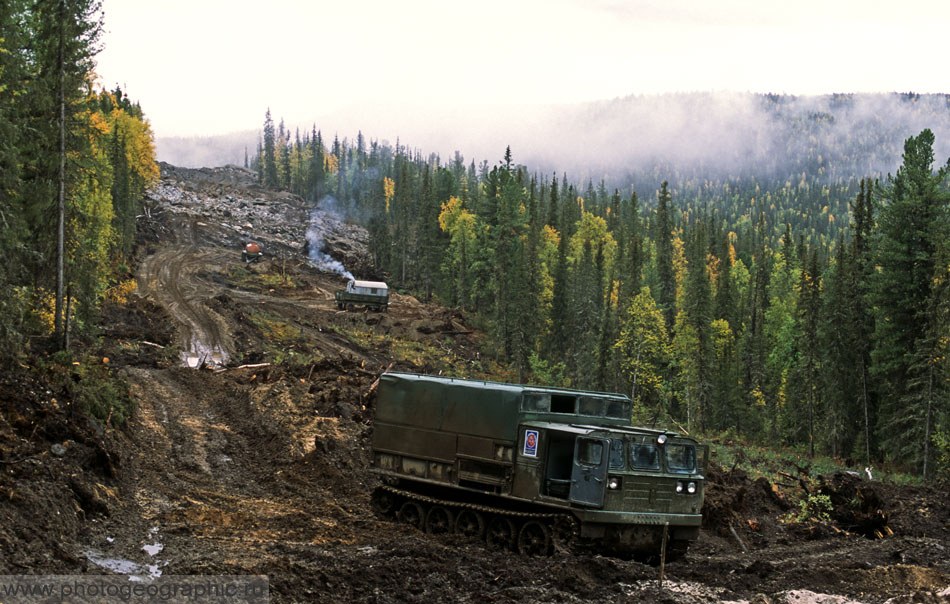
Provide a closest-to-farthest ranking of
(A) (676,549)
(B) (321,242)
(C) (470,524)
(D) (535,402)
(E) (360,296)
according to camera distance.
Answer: (A) (676,549) → (D) (535,402) → (C) (470,524) → (E) (360,296) → (B) (321,242)

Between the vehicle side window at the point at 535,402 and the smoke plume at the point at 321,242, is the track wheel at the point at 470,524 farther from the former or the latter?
the smoke plume at the point at 321,242

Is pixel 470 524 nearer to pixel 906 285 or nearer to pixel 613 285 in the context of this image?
pixel 906 285

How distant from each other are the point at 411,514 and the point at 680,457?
19.6 ft

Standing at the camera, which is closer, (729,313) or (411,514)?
(411,514)

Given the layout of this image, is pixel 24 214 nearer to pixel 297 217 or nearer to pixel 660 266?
pixel 660 266

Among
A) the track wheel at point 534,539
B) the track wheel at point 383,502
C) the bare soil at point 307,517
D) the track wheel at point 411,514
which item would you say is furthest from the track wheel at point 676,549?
the track wheel at point 383,502

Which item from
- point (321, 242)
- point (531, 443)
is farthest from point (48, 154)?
point (321, 242)

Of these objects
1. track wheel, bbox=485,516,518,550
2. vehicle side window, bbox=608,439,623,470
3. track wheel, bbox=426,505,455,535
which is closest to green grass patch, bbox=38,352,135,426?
track wheel, bbox=426,505,455,535

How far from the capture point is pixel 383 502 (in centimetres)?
1733

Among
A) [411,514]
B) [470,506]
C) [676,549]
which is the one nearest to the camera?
[676,549]

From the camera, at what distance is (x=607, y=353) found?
6556 cm

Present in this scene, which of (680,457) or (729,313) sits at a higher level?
(680,457)

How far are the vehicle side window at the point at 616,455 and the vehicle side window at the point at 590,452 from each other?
0.67 ft

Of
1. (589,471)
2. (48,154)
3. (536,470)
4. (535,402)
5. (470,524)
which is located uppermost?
(48,154)
